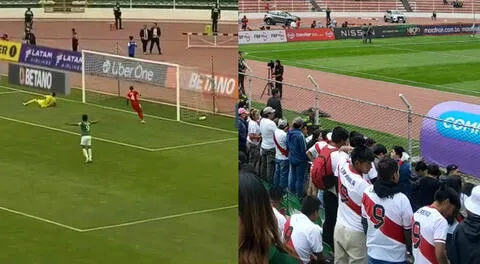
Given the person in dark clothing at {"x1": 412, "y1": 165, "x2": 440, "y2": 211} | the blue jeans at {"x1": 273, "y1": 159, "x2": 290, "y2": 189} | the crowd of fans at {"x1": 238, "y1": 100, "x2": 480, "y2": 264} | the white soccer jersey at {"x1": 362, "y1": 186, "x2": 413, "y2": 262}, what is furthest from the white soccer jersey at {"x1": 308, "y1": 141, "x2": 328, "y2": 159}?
the white soccer jersey at {"x1": 362, "y1": 186, "x2": 413, "y2": 262}

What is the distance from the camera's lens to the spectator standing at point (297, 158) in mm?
8289

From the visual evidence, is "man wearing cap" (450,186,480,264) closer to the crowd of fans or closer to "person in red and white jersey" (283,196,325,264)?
the crowd of fans

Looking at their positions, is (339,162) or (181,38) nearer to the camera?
(339,162)

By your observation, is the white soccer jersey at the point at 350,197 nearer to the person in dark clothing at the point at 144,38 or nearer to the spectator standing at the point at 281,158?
the spectator standing at the point at 281,158

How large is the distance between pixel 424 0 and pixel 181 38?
22112 millimetres

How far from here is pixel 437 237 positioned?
5004 millimetres

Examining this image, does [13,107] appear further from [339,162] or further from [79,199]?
[339,162]

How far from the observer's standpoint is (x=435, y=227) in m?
5.01

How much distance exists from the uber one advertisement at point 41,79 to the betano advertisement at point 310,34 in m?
11.4

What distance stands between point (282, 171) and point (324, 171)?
6.60 feet

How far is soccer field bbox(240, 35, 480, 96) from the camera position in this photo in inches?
923

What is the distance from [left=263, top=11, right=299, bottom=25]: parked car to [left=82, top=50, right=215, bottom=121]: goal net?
17008mm

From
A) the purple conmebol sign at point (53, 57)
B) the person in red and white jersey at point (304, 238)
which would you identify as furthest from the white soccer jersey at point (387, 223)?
the purple conmebol sign at point (53, 57)

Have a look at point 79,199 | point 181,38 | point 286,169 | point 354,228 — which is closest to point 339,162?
point 354,228
